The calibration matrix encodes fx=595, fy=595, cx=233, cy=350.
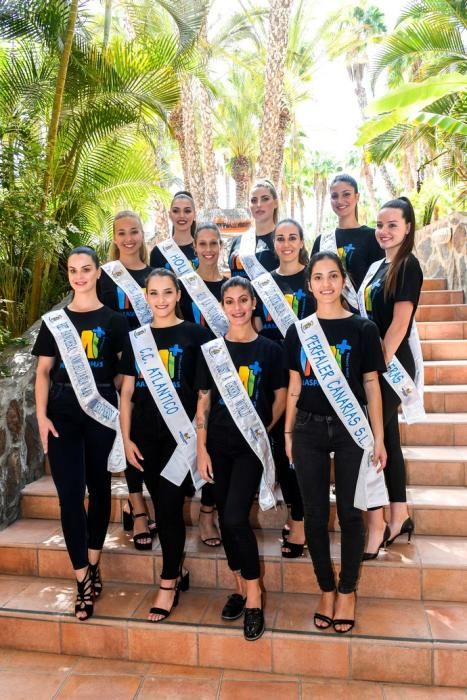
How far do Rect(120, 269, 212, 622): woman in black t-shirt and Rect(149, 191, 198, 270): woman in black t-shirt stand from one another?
1052mm

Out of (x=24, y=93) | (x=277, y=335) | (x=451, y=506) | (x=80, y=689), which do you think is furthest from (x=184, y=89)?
(x=80, y=689)

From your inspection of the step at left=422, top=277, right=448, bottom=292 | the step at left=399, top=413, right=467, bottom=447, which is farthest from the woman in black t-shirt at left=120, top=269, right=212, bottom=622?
the step at left=422, top=277, right=448, bottom=292

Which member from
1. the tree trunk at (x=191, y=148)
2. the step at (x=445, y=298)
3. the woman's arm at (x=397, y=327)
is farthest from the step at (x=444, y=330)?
the tree trunk at (x=191, y=148)

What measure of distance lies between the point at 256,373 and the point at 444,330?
363 cm

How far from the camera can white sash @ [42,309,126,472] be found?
2998 millimetres

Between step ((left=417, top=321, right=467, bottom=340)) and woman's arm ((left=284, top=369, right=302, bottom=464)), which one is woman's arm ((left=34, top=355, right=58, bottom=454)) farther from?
step ((left=417, top=321, right=467, bottom=340))

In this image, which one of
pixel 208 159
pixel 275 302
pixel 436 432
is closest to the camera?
pixel 275 302

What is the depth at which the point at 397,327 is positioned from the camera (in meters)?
3.03

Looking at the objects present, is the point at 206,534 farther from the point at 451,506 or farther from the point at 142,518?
the point at 451,506

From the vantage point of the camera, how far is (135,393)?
3.07 metres

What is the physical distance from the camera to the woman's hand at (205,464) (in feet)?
9.62

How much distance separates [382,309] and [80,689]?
2.34 metres

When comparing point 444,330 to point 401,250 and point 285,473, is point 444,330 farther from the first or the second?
point 285,473

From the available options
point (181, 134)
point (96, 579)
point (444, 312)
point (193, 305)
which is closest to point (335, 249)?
point (193, 305)
